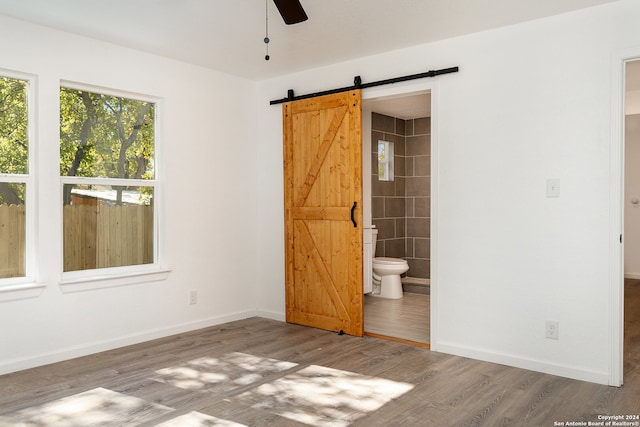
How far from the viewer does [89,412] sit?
9.53 feet

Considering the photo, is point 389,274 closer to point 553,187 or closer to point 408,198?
point 408,198

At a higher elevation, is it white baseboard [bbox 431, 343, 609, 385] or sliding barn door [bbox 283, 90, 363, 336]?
sliding barn door [bbox 283, 90, 363, 336]

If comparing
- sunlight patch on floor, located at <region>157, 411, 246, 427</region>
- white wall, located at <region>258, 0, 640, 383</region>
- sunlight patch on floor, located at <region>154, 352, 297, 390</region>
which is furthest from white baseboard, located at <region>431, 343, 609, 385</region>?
sunlight patch on floor, located at <region>157, 411, 246, 427</region>

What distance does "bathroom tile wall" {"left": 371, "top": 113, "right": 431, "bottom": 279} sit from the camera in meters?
6.98

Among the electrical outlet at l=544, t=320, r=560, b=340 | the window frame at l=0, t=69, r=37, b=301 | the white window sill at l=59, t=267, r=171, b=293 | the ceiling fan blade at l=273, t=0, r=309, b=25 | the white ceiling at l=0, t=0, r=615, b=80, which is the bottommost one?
the electrical outlet at l=544, t=320, r=560, b=340

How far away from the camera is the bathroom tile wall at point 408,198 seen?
6980 mm

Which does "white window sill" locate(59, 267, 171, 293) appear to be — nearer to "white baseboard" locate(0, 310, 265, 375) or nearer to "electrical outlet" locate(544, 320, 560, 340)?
"white baseboard" locate(0, 310, 265, 375)

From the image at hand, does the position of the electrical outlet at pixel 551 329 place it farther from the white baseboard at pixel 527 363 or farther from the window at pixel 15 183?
the window at pixel 15 183

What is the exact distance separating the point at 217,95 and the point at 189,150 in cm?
69

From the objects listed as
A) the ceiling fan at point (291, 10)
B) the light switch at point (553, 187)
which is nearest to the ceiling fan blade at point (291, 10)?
the ceiling fan at point (291, 10)

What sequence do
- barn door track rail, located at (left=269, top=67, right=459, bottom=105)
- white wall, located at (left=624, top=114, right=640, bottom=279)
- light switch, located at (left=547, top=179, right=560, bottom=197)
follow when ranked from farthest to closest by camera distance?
1. white wall, located at (left=624, top=114, right=640, bottom=279)
2. barn door track rail, located at (left=269, top=67, right=459, bottom=105)
3. light switch, located at (left=547, top=179, right=560, bottom=197)

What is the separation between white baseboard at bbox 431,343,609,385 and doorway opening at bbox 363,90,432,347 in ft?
5.49

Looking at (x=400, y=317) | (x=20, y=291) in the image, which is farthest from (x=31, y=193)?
(x=400, y=317)

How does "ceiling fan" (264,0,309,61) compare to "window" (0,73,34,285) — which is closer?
"ceiling fan" (264,0,309,61)
